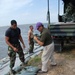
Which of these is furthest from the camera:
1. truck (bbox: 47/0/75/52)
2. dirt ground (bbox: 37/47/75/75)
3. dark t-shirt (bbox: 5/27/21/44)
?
truck (bbox: 47/0/75/52)

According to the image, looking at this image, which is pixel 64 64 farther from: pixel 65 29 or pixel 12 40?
pixel 12 40

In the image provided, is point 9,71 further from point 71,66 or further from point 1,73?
point 71,66

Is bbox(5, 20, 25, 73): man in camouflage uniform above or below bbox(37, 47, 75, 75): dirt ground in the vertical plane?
above

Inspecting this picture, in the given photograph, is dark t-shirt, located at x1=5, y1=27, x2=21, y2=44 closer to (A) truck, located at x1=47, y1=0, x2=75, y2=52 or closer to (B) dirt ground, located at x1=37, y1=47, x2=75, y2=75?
(B) dirt ground, located at x1=37, y1=47, x2=75, y2=75

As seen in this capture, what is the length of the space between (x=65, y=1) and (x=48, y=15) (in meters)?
2.79

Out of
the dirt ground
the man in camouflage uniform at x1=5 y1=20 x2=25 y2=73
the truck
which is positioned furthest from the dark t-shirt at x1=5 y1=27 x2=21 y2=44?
the truck

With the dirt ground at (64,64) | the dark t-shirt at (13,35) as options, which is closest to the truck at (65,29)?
the dirt ground at (64,64)

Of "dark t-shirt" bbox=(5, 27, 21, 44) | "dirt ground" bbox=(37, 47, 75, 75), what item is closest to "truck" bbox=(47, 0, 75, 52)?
"dirt ground" bbox=(37, 47, 75, 75)

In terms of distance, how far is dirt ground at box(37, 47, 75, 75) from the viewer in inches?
329

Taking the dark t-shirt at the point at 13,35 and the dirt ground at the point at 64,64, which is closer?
the dirt ground at the point at 64,64

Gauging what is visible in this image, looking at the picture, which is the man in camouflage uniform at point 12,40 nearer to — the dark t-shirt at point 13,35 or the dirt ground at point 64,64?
the dark t-shirt at point 13,35

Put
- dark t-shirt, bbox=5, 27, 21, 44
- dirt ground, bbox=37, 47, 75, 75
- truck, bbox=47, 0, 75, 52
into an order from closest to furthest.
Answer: dirt ground, bbox=37, 47, 75, 75 → dark t-shirt, bbox=5, 27, 21, 44 → truck, bbox=47, 0, 75, 52

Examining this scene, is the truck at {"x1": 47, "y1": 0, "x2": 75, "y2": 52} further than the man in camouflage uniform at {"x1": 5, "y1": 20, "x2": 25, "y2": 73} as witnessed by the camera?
Yes

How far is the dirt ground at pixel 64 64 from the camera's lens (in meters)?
8.35
